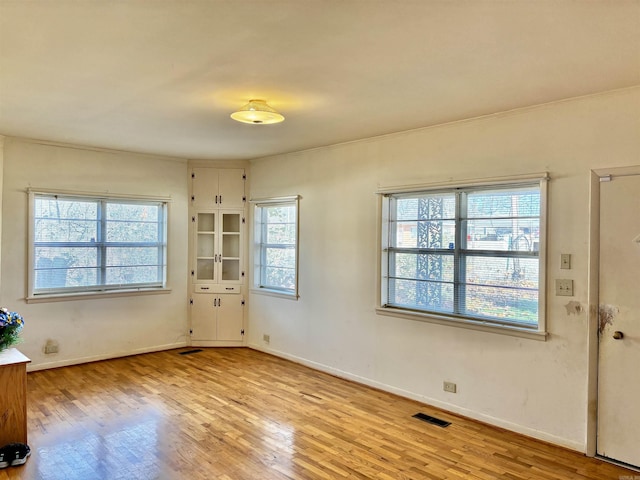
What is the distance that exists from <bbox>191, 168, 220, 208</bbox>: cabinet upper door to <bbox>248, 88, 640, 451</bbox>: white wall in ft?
2.18

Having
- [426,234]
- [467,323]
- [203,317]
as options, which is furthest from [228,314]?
[467,323]

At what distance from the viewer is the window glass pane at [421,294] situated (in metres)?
4.04

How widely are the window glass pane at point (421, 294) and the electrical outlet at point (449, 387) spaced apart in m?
0.63

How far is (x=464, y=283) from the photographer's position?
3914 millimetres

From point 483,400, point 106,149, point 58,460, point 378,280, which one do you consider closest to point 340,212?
point 378,280

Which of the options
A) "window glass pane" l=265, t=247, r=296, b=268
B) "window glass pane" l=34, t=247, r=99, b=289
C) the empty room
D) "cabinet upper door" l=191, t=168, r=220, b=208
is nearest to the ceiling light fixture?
the empty room

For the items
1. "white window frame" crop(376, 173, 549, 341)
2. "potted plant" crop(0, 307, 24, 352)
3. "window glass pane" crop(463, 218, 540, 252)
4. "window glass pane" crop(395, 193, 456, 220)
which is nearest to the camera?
"potted plant" crop(0, 307, 24, 352)

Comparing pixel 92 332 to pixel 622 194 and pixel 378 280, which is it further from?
pixel 622 194

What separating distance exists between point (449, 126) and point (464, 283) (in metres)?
1.40

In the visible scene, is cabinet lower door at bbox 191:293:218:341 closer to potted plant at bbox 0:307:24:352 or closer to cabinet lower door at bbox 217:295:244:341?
cabinet lower door at bbox 217:295:244:341

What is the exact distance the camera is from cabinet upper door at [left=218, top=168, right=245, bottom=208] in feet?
20.0

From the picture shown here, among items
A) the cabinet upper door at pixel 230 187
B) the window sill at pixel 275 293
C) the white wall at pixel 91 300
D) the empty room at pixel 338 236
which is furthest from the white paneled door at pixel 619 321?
the white wall at pixel 91 300

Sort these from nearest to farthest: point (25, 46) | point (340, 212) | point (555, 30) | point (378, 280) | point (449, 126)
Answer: point (555, 30)
point (25, 46)
point (449, 126)
point (378, 280)
point (340, 212)

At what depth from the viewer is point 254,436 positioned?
3385mm
